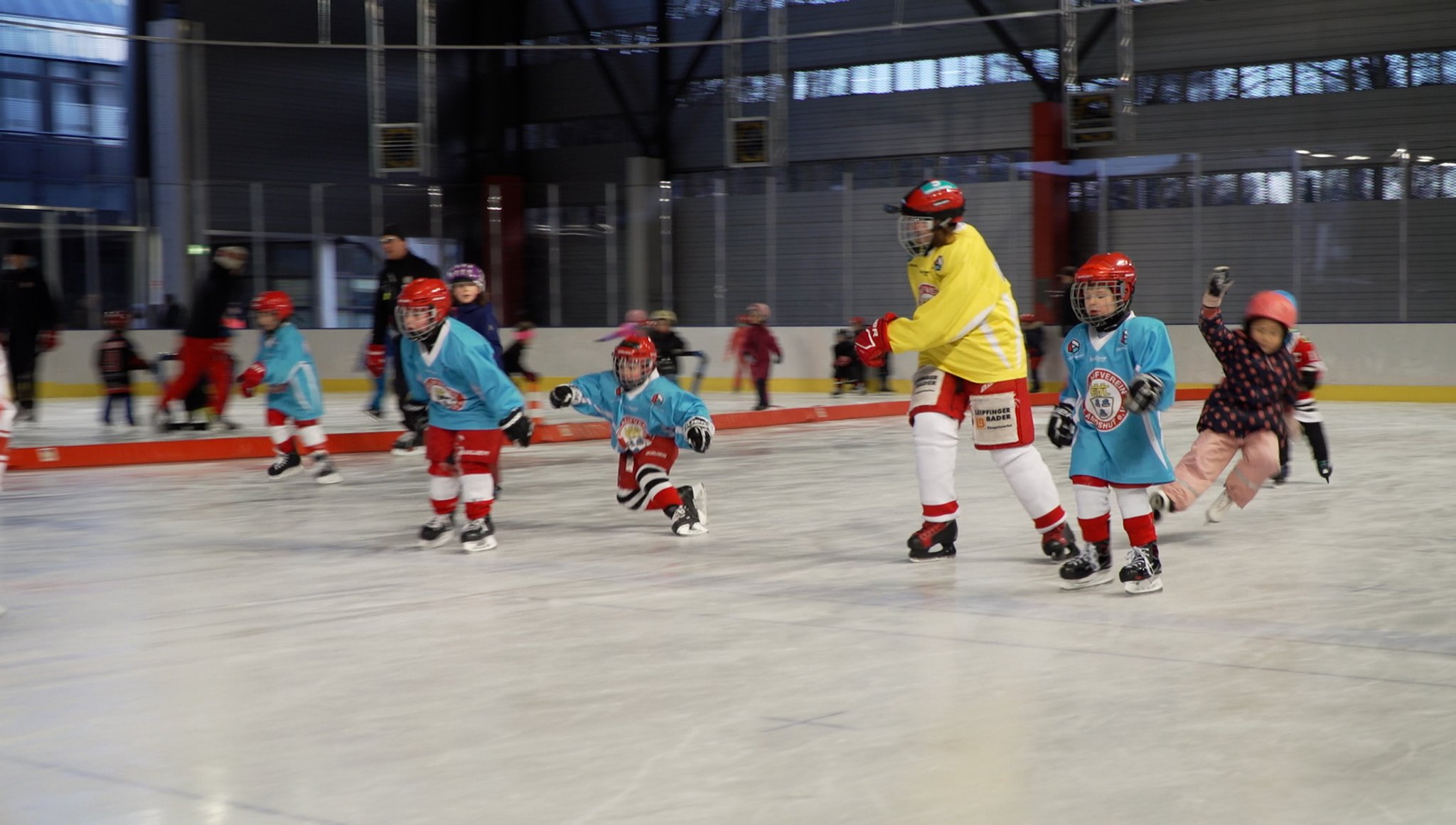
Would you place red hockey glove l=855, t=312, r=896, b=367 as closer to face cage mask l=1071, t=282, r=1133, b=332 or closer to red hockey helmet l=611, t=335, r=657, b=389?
face cage mask l=1071, t=282, r=1133, b=332

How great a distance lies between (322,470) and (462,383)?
124 inches

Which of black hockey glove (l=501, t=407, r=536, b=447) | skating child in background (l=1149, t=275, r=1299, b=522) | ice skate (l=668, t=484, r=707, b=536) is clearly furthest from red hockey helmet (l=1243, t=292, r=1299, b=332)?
black hockey glove (l=501, t=407, r=536, b=447)

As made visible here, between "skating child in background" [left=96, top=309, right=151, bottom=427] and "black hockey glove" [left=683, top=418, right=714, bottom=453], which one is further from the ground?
"skating child in background" [left=96, top=309, right=151, bottom=427]

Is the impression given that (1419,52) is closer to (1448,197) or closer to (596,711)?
(1448,197)

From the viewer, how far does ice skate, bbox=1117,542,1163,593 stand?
471cm

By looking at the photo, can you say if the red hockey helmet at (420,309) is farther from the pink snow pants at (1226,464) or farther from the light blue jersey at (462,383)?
the pink snow pants at (1226,464)

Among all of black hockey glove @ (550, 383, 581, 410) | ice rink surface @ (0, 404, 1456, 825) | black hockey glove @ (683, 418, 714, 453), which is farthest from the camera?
black hockey glove @ (683, 418, 714, 453)

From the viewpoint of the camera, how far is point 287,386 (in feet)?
27.5

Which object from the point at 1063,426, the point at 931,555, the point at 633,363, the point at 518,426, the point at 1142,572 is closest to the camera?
the point at 1142,572

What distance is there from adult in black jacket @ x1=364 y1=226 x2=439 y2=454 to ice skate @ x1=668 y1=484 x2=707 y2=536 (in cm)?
269

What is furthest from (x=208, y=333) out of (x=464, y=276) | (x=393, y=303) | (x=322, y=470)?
(x=464, y=276)

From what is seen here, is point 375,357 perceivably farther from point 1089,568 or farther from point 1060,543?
point 1089,568

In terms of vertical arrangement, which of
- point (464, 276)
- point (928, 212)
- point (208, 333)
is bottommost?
point (208, 333)

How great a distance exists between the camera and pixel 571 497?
787 cm
